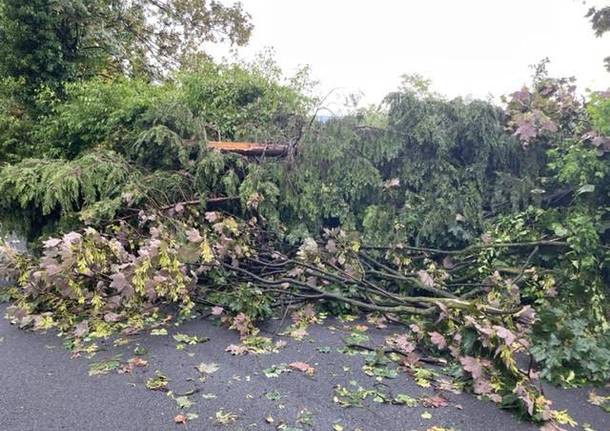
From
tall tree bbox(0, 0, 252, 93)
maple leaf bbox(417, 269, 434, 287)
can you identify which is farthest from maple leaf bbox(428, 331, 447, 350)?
tall tree bbox(0, 0, 252, 93)

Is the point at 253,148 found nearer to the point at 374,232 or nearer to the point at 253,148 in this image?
the point at 253,148

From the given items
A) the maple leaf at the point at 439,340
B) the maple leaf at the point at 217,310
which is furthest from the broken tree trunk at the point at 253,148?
the maple leaf at the point at 439,340

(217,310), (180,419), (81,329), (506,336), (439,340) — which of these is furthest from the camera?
(217,310)

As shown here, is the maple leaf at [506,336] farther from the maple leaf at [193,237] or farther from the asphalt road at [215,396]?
the maple leaf at [193,237]

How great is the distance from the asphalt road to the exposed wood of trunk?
2.21 metres

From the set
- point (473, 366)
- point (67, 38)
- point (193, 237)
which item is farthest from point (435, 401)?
point (67, 38)

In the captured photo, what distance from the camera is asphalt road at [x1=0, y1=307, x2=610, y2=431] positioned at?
6.91 feet

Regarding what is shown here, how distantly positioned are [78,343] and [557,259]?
12.4 ft

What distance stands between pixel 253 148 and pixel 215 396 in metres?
2.85

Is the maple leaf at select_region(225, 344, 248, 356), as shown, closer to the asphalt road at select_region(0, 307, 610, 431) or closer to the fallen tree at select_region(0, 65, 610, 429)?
the asphalt road at select_region(0, 307, 610, 431)

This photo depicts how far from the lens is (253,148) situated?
4660mm

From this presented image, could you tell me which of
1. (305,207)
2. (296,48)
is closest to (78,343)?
(305,207)

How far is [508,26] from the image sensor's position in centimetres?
812

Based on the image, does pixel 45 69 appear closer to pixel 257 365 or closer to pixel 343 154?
pixel 343 154
